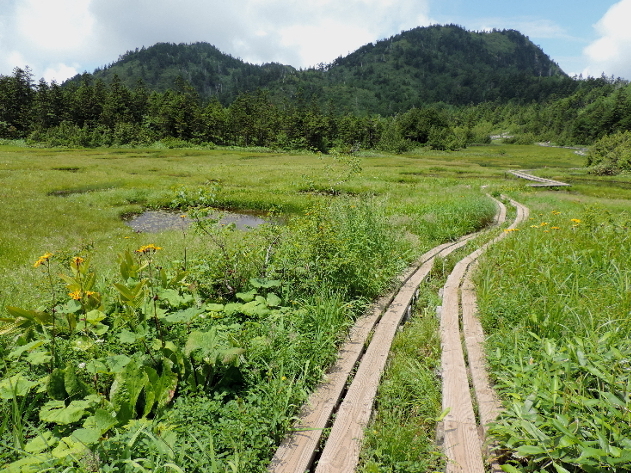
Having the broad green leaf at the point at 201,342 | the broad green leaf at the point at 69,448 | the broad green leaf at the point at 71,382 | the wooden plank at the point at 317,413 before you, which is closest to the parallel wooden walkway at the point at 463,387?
the wooden plank at the point at 317,413

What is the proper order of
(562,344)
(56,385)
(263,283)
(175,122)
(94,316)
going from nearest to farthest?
(56,385) → (562,344) → (94,316) → (263,283) → (175,122)

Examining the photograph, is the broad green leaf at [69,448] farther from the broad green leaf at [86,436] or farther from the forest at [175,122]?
A: the forest at [175,122]

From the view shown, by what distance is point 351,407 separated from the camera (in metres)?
3.53

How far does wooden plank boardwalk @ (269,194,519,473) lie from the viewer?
2.91 metres

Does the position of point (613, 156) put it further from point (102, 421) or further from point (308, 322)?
point (102, 421)

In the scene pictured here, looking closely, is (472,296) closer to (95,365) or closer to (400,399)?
(400,399)

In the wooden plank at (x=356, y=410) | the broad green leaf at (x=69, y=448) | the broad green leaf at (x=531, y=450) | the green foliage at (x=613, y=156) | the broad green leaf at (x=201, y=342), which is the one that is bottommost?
the wooden plank at (x=356, y=410)

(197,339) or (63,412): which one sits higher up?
(197,339)

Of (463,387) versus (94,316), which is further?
(94,316)

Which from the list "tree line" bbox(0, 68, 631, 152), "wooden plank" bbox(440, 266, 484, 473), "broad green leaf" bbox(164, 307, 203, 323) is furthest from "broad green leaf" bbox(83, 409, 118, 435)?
"tree line" bbox(0, 68, 631, 152)

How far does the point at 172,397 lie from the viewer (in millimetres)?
3291

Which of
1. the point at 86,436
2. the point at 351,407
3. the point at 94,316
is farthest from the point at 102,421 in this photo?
the point at 351,407

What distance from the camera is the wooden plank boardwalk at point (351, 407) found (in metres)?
2.91

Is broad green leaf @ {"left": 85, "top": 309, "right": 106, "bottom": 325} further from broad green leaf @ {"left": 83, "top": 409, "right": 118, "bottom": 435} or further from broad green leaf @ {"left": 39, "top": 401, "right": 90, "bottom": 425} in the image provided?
broad green leaf @ {"left": 83, "top": 409, "right": 118, "bottom": 435}
